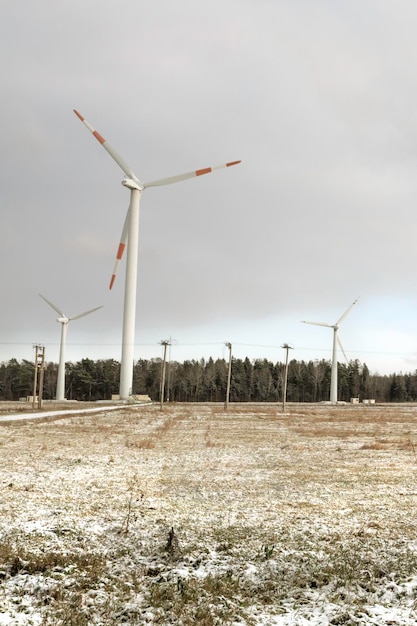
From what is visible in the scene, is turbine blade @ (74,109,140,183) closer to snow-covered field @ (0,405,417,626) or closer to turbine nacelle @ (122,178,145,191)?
turbine nacelle @ (122,178,145,191)

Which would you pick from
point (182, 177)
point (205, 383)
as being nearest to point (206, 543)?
point (182, 177)

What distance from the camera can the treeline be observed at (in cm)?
17025

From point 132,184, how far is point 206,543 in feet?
271

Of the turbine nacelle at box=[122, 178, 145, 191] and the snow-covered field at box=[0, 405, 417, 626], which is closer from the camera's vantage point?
the snow-covered field at box=[0, 405, 417, 626]

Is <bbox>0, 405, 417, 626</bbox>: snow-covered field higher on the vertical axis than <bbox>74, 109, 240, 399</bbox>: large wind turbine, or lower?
lower

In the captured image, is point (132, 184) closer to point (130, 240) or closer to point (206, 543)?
point (130, 240)

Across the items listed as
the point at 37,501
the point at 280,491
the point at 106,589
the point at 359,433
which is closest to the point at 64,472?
the point at 37,501

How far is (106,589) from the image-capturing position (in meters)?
8.35

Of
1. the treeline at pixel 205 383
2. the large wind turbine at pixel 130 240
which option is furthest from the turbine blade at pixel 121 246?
the treeline at pixel 205 383

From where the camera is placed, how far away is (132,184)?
289ft

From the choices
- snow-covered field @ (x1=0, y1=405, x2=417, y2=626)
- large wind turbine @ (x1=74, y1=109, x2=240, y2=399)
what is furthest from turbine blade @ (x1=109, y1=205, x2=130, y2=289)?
snow-covered field @ (x1=0, y1=405, x2=417, y2=626)

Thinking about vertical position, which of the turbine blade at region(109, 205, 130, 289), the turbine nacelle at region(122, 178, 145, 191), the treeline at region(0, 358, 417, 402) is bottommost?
the treeline at region(0, 358, 417, 402)

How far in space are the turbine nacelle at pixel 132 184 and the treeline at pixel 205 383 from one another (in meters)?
87.3

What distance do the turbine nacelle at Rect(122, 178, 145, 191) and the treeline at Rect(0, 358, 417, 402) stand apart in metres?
87.3
